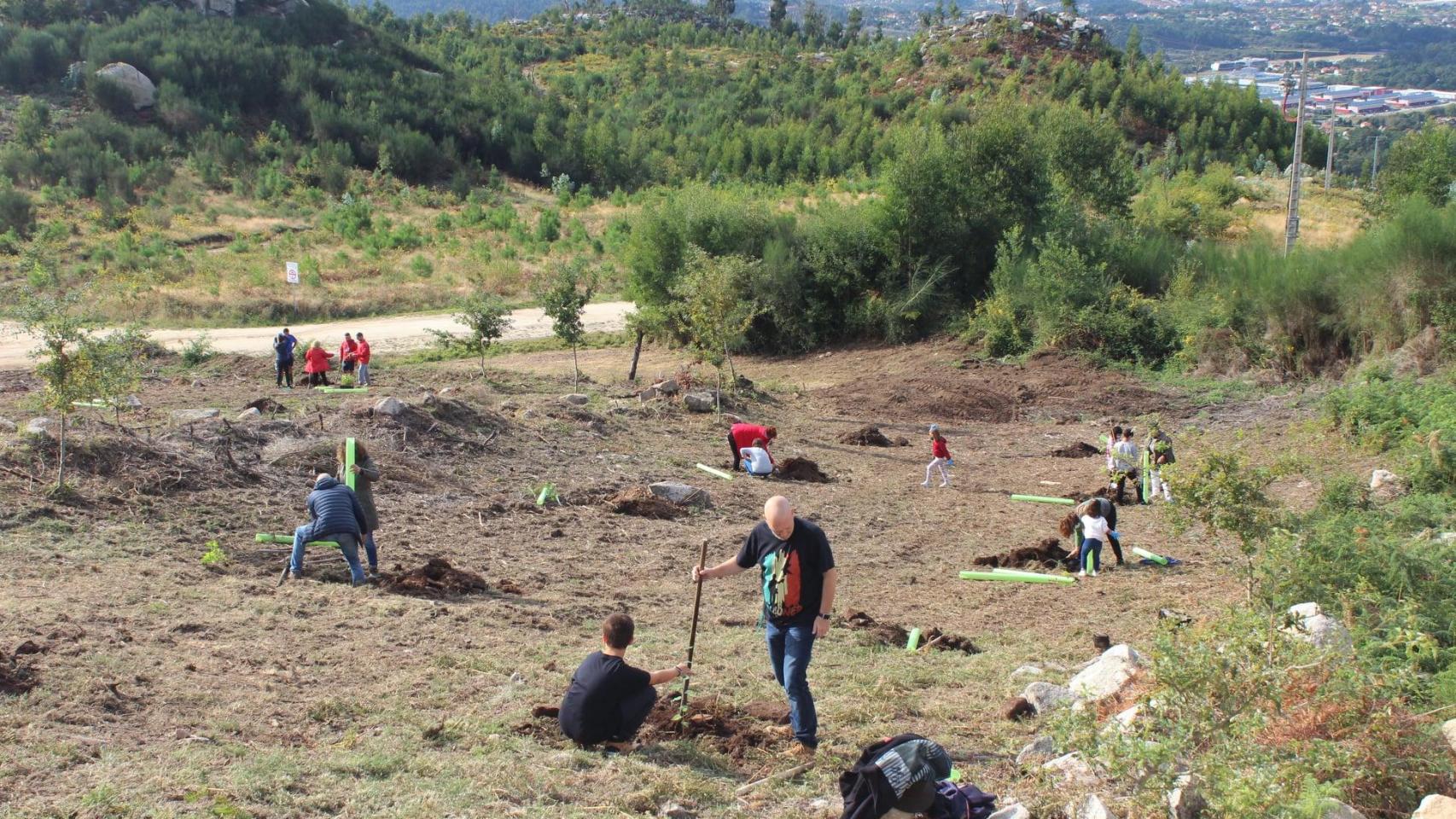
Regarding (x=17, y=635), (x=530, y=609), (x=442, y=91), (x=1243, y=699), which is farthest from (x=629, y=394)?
(x=442, y=91)

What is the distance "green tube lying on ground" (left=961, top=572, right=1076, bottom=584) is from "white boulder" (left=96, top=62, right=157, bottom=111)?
55.5 m

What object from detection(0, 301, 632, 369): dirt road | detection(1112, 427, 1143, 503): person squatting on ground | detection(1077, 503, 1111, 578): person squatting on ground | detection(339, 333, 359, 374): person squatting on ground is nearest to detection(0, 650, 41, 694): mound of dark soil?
detection(1077, 503, 1111, 578): person squatting on ground

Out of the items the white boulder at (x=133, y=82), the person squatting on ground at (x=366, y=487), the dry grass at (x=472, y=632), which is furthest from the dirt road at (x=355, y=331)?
the white boulder at (x=133, y=82)

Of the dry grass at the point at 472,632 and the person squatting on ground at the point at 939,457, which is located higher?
the dry grass at the point at 472,632

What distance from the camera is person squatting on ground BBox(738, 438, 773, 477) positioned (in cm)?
1639

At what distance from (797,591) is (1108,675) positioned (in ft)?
7.70

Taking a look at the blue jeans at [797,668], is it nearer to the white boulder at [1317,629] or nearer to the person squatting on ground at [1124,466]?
the white boulder at [1317,629]

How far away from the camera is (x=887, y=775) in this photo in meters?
5.46

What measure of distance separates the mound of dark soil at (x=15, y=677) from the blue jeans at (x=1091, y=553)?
937 cm

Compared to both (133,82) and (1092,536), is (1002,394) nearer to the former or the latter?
(1092,536)

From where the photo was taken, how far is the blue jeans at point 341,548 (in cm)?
963

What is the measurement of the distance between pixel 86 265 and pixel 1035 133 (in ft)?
91.0

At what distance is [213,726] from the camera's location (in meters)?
6.39

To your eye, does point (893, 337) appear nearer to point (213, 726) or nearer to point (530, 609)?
point (530, 609)
